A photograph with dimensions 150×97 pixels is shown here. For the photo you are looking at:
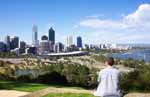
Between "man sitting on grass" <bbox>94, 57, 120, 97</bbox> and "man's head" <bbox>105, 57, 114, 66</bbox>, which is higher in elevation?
"man's head" <bbox>105, 57, 114, 66</bbox>

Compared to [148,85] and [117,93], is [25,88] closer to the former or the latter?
[148,85]

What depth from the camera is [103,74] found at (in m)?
9.66

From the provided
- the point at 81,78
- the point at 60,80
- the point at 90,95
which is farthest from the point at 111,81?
the point at 81,78

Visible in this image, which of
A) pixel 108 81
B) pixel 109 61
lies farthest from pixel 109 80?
pixel 109 61

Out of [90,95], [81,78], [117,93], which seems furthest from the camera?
[81,78]

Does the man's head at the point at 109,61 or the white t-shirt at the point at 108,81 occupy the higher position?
the man's head at the point at 109,61

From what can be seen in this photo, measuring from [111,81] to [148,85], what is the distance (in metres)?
19.2

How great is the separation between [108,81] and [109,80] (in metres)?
0.03

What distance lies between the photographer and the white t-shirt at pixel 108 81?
9500 millimetres

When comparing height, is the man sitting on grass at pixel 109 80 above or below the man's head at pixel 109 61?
below

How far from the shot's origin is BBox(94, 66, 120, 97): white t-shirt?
9500 millimetres

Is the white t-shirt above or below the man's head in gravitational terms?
below

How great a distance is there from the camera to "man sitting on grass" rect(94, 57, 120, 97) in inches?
373

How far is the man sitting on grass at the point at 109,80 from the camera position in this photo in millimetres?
9484
